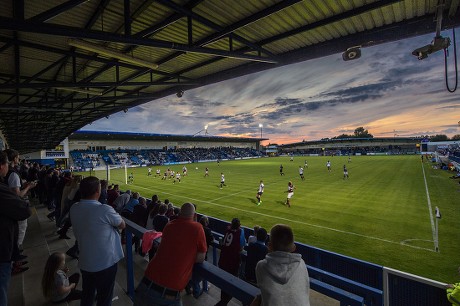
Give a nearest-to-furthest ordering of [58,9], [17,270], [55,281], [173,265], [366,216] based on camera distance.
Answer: [173,265] < [55,281] < [58,9] < [17,270] < [366,216]

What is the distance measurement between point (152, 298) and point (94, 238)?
1.10 metres

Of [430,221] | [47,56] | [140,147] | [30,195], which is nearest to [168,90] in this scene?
[47,56]

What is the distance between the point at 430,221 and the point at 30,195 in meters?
24.0

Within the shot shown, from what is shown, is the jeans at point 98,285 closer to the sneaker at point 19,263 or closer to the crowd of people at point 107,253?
the crowd of people at point 107,253

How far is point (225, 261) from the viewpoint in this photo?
4.63 meters

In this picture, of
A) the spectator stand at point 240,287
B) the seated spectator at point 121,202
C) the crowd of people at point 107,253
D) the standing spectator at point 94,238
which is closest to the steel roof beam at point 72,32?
the crowd of people at point 107,253

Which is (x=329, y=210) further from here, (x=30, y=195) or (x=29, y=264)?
(x=30, y=195)

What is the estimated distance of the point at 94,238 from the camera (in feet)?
9.50

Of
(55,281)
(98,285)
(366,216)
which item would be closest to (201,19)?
(98,285)

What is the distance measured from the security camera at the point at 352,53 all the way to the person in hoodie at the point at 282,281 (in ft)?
19.0

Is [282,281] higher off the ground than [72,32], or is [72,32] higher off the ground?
[72,32]

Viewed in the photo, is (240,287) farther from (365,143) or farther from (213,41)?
(365,143)

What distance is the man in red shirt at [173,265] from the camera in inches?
92.3

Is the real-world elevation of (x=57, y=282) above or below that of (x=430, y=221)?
above
